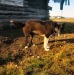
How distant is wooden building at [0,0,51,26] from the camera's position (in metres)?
16.7

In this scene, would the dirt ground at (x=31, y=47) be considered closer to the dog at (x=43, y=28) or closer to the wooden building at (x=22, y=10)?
the dog at (x=43, y=28)

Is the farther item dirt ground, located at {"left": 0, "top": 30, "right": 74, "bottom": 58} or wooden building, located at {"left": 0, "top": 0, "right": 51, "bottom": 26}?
wooden building, located at {"left": 0, "top": 0, "right": 51, "bottom": 26}

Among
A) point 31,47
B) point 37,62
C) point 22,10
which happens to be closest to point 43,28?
point 31,47

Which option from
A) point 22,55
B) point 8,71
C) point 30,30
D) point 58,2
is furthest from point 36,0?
point 8,71

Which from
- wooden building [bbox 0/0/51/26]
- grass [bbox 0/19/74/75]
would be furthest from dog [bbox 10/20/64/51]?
wooden building [bbox 0/0/51/26]

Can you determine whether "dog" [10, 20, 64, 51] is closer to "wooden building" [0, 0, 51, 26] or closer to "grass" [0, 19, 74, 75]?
"grass" [0, 19, 74, 75]

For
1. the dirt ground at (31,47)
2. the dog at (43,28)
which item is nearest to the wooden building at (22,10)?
the dirt ground at (31,47)

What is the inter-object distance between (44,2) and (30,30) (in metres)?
11.1

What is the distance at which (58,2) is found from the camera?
23.8 meters

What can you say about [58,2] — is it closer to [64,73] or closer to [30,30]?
[30,30]

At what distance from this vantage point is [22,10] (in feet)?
62.2

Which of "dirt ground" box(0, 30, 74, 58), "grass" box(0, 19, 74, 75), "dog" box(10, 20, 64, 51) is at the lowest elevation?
"grass" box(0, 19, 74, 75)

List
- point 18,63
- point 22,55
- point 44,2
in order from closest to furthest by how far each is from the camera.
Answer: point 18,63 < point 22,55 < point 44,2

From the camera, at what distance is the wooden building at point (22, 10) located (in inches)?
656
